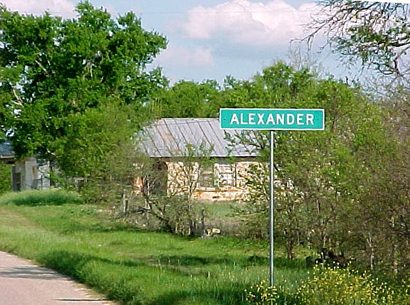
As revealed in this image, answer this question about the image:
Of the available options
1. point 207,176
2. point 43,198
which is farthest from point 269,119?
point 43,198

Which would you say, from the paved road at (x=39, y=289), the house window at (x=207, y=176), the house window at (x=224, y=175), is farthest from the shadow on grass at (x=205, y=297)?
the house window at (x=207, y=176)

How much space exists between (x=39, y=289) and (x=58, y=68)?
4358cm

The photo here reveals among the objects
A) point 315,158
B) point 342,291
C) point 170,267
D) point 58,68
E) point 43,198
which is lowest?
point 170,267

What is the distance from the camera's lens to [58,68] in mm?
59250

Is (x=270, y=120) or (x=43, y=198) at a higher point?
(x=270, y=120)

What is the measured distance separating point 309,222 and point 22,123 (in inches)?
1691

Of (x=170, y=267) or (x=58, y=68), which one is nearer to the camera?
(x=170, y=267)

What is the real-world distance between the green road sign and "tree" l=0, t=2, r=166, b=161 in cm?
4548

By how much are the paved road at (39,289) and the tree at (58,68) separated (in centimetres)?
3791

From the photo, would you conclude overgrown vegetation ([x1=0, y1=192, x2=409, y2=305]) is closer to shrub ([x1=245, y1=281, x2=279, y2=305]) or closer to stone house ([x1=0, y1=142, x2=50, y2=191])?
shrub ([x1=245, y1=281, x2=279, y2=305])

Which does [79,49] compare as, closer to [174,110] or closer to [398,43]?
[174,110]

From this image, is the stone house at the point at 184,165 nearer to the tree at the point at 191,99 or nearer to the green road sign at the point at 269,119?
the green road sign at the point at 269,119

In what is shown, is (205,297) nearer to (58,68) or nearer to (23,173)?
(58,68)

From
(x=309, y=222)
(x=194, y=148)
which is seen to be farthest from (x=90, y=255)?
(x=194, y=148)
